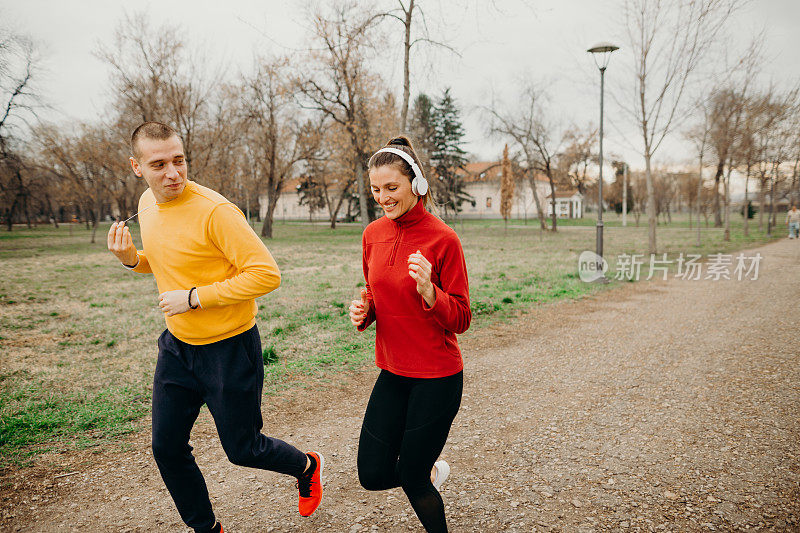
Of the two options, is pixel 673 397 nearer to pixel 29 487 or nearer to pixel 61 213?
pixel 29 487

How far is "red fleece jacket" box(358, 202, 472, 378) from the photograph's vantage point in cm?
213

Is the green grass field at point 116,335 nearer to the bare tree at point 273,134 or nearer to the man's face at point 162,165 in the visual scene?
the man's face at point 162,165

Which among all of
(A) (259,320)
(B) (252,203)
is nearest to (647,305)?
(A) (259,320)

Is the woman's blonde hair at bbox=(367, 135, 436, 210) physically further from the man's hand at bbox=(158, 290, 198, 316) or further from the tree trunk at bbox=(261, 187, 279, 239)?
the tree trunk at bbox=(261, 187, 279, 239)

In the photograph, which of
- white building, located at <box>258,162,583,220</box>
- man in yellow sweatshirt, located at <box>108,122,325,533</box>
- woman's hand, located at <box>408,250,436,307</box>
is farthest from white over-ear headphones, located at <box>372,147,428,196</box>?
white building, located at <box>258,162,583,220</box>

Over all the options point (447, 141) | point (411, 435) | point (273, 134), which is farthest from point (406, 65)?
point (447, 141)

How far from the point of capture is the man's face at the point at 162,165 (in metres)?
2.21

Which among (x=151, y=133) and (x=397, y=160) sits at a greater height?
(x=151, y=133)

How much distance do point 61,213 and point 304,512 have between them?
8946 cm

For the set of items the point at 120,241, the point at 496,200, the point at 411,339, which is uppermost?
the point at 496,200

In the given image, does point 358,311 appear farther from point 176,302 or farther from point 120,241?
point 120,241

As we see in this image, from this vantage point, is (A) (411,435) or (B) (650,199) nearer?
(A) (411,435)
